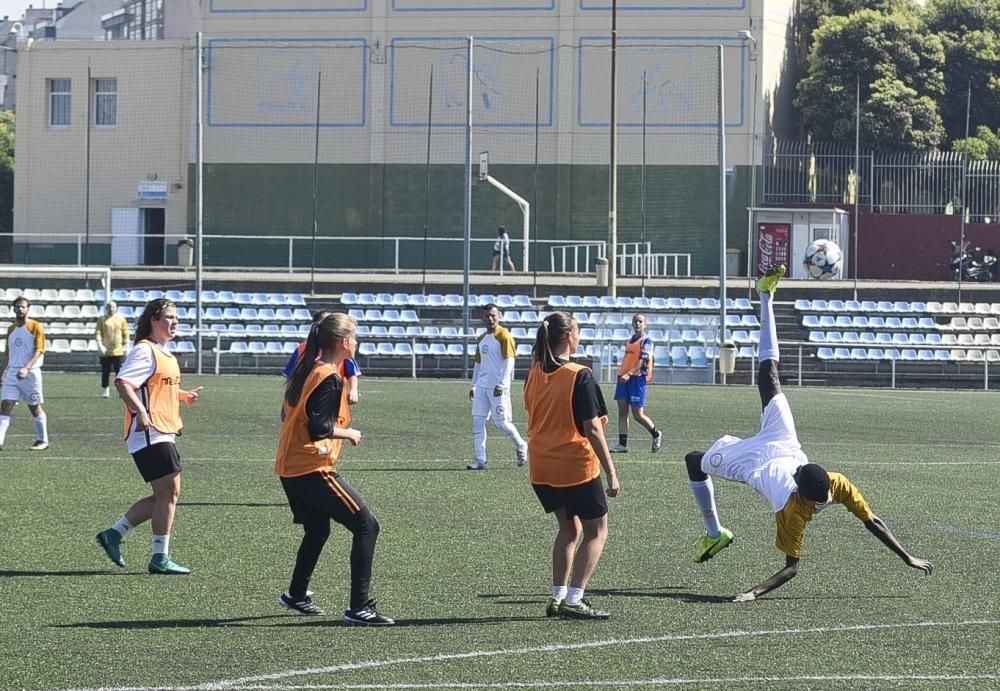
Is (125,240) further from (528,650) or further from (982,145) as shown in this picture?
(528,650)

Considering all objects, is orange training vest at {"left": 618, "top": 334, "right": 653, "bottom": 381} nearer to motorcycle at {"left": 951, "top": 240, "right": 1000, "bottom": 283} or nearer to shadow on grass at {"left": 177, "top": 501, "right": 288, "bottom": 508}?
shadow on grass at {"left": 177, "top": 501, "right": 288, "bottom": 508}

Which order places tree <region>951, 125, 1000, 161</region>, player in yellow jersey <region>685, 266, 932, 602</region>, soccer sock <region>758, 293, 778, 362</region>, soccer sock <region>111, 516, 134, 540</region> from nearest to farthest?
player in yellow jersey <region>685, 266, 932, 602</region> < soccer sock <region>758, 293, 778, 362</region> < soccer sock <region>111, 516, 134, 540</region> < tree <region>951, 125, 1000, 161</region>

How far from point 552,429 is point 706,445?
39.1 ft

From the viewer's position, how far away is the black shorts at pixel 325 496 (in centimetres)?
894

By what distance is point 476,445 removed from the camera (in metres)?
17.5

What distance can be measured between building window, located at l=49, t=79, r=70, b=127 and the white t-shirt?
155 feet

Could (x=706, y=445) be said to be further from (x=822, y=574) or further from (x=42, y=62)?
(x=42, y=62)

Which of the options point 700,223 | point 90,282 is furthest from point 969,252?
point 90,282

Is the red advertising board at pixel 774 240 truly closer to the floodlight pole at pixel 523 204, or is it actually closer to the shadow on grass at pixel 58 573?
the floodlight pole at pixel 523 204

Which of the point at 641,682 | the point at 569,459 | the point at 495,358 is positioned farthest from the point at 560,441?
the point at 495,358

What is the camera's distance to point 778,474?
9.88 metres

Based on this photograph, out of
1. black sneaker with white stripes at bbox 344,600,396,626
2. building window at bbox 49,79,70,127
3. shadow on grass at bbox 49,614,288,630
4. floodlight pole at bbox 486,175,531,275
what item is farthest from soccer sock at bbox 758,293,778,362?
building window at bbox 49,79,70,127

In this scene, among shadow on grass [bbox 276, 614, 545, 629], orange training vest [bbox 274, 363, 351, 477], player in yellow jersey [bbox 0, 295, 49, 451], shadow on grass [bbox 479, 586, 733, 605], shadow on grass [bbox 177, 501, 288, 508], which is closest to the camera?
orange training vest [bbox 274, 363, 351, 477]

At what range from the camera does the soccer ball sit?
151ft
